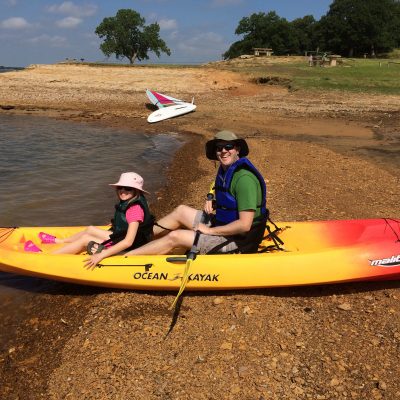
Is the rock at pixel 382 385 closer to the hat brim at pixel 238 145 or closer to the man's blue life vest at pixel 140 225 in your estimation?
the hat brim at pixel 238 145

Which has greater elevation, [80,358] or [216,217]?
[216,217]

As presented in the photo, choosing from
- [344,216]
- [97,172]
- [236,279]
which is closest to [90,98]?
[97,172]

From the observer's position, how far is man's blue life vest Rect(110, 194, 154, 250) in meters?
4.57

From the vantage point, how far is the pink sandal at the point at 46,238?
536 centimetres

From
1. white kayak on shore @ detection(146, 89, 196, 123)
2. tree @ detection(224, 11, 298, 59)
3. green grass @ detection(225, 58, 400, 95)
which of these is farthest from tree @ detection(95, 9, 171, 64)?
white kayak on shore @ detection(146, 89, 196, 123)

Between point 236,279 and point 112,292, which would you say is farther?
point 112,292

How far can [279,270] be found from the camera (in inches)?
167

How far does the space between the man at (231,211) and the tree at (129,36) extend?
177 ft

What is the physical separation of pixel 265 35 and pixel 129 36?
65.8ft

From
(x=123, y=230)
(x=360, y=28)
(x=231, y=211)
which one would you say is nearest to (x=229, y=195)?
(x=231, y=211)

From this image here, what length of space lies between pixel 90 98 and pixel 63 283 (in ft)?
59.2

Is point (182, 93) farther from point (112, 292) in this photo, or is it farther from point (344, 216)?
point (112, 292)

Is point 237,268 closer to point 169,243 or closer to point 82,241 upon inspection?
point 169,243

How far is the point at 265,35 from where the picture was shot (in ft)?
204
